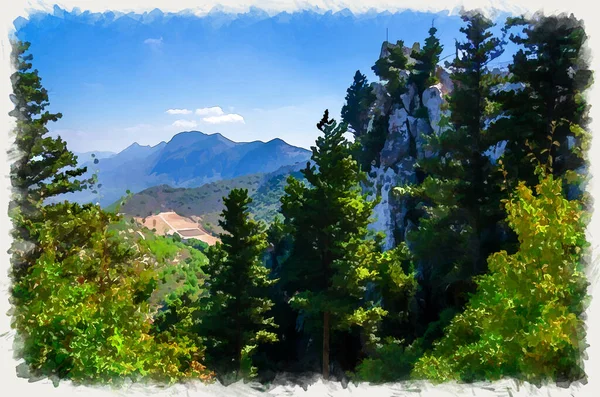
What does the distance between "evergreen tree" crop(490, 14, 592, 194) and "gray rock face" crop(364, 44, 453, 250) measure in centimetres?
2175

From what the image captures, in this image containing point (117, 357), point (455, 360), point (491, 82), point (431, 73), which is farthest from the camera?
point (431, 73)

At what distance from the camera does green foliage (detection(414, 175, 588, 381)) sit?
6000 millimetres

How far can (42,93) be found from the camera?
55.2 feet

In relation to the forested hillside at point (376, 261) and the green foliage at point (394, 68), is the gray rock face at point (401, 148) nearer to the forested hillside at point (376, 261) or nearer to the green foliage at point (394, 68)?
the green foliage at point (394, 68)

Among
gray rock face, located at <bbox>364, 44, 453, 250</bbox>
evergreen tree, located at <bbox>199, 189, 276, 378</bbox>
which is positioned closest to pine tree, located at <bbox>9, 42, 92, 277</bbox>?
evergreen tree, located at <bbox>199, 189, 276, 378</bbox>

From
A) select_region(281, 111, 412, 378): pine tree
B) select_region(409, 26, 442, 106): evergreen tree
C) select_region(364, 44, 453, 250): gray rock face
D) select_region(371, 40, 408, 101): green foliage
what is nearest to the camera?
select_region(281, 111, 412, 378): pine tree

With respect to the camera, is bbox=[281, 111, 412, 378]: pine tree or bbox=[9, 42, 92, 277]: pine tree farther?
bbox=[281, 111, 412, 378]: pine tree

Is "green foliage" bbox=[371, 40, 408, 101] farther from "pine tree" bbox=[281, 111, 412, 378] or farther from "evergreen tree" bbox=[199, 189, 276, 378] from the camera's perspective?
"evergreen tree" bbox=[199, 189, 276, 378]

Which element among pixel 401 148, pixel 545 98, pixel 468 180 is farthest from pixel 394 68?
pixel 545 98

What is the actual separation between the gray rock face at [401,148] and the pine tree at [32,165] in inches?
1123

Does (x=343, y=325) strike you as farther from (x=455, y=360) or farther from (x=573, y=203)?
(x=573, y=203)

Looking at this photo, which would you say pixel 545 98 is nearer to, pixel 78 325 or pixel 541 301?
pixel 541 301

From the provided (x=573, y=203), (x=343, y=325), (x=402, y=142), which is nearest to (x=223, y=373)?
(x=343, y=325)

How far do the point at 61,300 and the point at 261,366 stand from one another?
20085 mm
